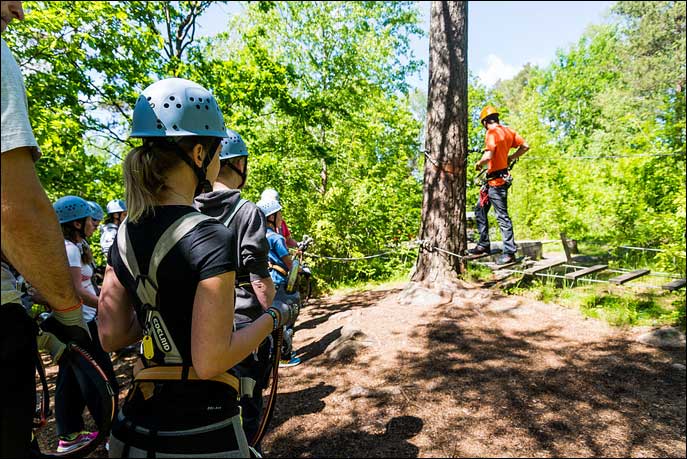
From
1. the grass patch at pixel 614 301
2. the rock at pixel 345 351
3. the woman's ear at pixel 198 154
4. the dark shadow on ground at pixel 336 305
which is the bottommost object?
the dark shadow on ground at pixel 336 305

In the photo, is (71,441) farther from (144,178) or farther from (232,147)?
(144,178)

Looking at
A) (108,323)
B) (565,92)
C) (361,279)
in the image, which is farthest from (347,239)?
(565,92)

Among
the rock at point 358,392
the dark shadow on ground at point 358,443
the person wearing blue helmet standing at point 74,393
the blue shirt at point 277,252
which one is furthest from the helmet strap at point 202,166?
the rock at point 358,392

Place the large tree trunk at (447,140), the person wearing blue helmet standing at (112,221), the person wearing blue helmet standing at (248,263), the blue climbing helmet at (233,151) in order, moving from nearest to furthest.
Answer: the person wearing blue helmet standing at (248,263)
the blue climbing helmet at (233,151)
the person wearing blue helmet standing at (112,221)
the large tree trunk at (447,140)

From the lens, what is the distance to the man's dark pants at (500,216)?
6.09 metres

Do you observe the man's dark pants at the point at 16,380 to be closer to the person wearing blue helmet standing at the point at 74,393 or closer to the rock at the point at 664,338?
the person wearing blue helmet standing at the point at 74,393

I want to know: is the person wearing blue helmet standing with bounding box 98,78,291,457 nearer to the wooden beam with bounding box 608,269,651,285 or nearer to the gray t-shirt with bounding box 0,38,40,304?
the gray t-shirt with bounding box 0,38,40,304

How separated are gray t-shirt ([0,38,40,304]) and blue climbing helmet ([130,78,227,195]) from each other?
0.32m

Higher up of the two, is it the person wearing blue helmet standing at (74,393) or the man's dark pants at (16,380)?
the man's dark pants at (16,380)

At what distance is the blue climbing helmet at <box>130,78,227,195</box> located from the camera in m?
1.45

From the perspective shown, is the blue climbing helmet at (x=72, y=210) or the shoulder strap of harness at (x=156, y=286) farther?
the blue climbing helmet at (x=72, y=210)

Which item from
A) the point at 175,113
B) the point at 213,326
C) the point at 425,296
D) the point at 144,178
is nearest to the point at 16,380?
the point at 213,326

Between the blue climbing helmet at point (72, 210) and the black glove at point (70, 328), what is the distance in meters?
2.42

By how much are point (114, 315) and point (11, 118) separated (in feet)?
2.24
